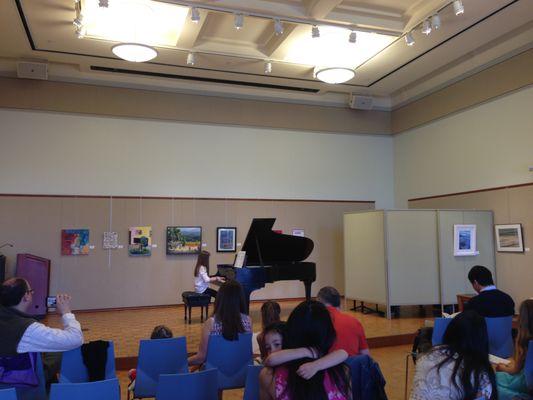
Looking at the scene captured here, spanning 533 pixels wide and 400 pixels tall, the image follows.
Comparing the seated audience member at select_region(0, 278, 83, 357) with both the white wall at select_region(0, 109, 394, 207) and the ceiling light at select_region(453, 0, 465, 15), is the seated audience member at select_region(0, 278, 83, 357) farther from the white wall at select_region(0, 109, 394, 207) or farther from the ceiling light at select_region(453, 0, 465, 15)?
the white wall at select_region(0, 109, 394, 207)

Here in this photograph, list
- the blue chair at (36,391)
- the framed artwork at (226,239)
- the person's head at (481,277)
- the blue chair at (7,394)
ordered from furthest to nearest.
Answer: the framed artwork at (226,239) < the person's head at (481,277) < the blue chair at (36,391) < the blue chair at (7,394)

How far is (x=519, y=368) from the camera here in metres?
2.84

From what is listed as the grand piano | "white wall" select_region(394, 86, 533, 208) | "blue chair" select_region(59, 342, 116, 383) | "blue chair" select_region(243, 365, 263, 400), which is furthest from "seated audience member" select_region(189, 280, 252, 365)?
"white wall" select_region(394, 86, 533, 208)

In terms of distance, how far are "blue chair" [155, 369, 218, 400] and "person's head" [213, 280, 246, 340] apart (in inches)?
31.7

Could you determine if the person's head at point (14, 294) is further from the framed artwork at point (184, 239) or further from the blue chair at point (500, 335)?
the framed artwork at point (184, 239)

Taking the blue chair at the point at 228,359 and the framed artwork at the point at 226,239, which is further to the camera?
the framed artwork at the point at 226,239

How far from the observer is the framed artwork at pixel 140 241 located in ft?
28.1

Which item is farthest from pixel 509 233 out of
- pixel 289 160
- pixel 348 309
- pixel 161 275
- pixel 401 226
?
pixel 161 275

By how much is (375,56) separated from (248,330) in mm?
5995

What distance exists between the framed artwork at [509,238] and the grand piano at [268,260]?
3.36m

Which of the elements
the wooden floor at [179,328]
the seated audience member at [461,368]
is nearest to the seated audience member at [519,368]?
the seated audience member at [461,368]

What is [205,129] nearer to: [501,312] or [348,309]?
[348,309]

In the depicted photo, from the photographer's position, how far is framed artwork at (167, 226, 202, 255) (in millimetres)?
8773

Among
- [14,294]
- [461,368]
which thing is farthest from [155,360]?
[461,368]
